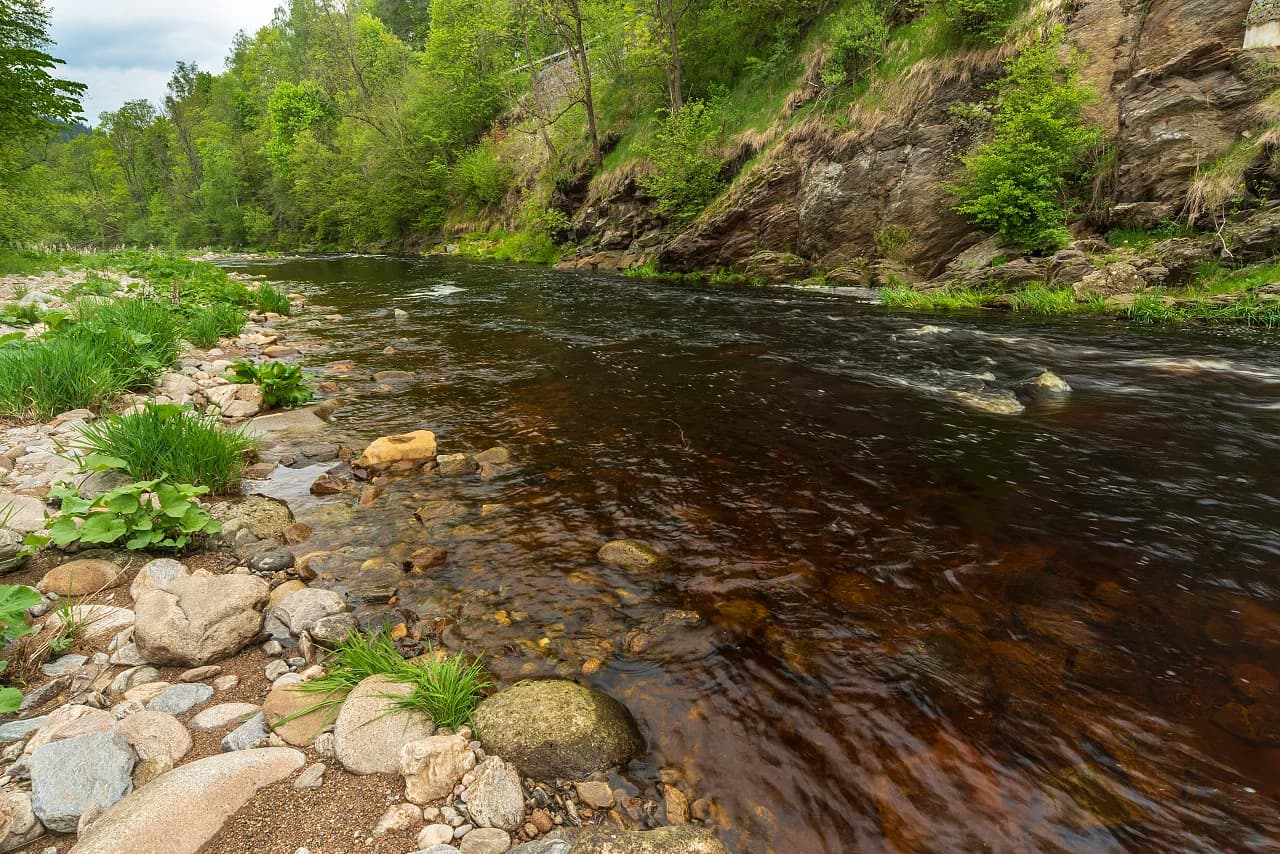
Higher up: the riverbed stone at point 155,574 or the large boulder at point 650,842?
the riverbed stone at point 155,574

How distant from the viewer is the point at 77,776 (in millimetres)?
2191

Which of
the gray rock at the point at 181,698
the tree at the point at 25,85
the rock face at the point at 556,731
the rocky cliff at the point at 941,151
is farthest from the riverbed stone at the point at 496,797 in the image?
the tree at the point at 25,85

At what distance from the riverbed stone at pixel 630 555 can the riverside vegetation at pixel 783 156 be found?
22.0 ft

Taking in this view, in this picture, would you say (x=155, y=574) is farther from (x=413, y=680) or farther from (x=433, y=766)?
(x=433, y=766)

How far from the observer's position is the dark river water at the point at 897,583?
8.29ft

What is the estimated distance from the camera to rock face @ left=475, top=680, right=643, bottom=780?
8.47 ft

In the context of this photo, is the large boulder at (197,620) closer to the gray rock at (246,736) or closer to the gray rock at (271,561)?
the gray rock at (271,561)

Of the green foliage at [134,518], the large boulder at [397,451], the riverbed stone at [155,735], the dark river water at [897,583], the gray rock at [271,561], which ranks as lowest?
the dark river water at [897,583]

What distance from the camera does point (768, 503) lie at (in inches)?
202

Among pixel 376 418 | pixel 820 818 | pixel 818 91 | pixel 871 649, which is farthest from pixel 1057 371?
pixel 818 91

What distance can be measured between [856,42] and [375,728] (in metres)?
24.9

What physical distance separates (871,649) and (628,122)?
3419 centimetres

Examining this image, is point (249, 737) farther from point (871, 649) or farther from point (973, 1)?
point (973, 1)

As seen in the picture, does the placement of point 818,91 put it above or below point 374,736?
above
